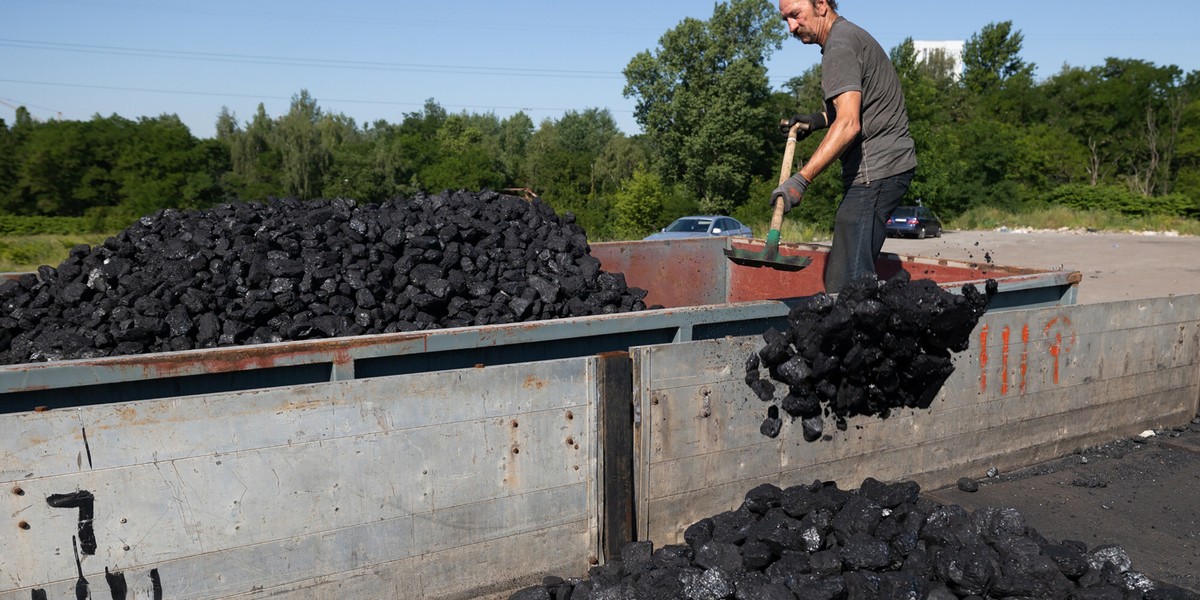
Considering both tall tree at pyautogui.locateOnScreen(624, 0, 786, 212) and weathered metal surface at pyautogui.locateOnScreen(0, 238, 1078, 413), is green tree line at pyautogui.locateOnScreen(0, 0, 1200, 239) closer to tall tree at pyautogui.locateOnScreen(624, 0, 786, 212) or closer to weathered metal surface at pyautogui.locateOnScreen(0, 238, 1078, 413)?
tall tree at pyautogui.locateOnScreen(624, 0, 786, 212)

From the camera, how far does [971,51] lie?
8012 centimetres

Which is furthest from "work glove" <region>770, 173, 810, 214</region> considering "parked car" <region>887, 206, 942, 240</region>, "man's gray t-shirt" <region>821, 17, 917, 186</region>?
"parked car" <region>887, 206, 942, 240</region>

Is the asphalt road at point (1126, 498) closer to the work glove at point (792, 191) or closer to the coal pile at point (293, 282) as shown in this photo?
the work glove at point (792, 191)

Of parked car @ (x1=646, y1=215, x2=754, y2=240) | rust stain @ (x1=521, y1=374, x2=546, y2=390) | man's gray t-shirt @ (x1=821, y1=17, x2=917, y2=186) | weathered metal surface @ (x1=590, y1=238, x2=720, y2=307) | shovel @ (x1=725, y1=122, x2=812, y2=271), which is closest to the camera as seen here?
rust stain @ (x1=521, y1=374, x2=546, y2=390)

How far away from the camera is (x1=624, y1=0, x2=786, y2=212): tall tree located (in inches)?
2062

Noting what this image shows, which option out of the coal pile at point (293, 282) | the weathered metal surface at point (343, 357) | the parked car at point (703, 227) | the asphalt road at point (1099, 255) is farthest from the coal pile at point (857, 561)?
the parked car at point (703, 227)

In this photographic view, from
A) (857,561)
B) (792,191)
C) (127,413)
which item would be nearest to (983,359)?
(792,191)

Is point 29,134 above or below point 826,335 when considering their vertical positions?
above

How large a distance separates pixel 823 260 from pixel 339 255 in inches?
144

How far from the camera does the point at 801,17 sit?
4.68 metres

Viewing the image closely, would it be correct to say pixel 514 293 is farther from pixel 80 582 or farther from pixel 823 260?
pixel 823 260

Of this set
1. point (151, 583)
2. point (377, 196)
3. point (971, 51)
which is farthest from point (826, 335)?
point (971, 51)

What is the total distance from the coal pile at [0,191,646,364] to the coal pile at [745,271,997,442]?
3.14 ft

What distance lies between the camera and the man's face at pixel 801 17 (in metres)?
4.66
